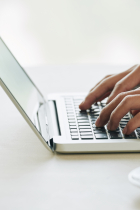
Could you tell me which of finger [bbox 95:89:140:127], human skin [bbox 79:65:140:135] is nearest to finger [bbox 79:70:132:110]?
human skin [bbox 79:65:140:135]

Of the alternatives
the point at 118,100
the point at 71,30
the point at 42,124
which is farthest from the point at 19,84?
the point at 71,30

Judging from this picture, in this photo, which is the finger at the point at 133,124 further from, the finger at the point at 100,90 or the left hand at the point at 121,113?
the finger at the point at 100,90

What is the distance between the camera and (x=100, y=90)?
0.80m

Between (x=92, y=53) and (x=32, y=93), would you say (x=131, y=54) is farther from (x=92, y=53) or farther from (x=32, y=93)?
(x=32, y=93)

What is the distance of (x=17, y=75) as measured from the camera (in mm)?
751

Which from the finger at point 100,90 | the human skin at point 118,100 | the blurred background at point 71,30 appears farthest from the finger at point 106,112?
the blurred background at point 71,30

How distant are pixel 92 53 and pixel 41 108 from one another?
10.5 feet

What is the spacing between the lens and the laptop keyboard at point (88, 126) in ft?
2.04

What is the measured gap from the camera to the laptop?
59cm

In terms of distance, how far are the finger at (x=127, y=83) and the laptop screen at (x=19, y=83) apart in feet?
0.61

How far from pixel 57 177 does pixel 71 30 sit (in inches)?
135

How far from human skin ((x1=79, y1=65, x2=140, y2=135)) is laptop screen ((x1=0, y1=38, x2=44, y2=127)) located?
4.8 inches

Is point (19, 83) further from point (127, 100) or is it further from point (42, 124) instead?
point (127, 100)

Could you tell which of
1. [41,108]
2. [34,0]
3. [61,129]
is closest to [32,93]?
[41,108]
